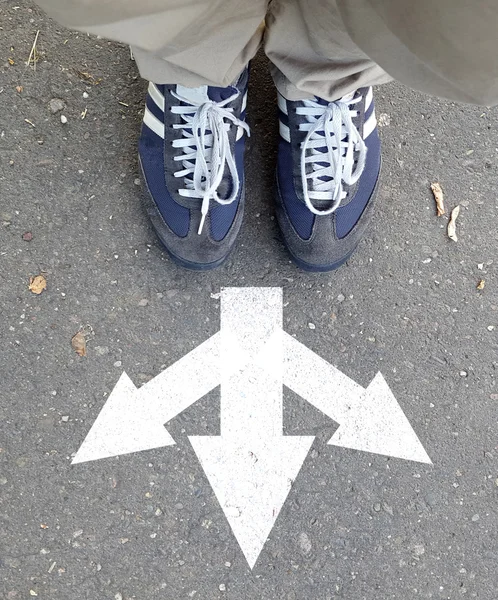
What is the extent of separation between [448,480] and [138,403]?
2.90ft

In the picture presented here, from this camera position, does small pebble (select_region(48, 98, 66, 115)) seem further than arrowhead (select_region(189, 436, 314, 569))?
Yes

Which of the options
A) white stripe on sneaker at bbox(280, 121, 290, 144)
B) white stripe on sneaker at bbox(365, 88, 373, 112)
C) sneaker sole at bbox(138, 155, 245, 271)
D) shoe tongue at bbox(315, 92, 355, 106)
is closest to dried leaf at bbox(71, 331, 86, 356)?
sneaker sole at bbox(138, 155, 245, 271)

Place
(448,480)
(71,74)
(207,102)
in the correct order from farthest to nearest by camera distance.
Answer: (71,74), (448,480), (207,102)

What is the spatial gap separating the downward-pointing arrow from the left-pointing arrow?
37mm

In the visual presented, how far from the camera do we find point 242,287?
5.41 ft

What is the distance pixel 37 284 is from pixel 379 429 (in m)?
1.04

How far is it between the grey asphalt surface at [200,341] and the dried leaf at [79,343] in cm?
3

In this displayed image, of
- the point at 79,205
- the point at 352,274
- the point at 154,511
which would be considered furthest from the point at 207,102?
the point at 154,511

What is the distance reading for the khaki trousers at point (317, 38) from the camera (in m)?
0.84

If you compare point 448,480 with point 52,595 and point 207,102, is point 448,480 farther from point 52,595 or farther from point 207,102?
point 207,102

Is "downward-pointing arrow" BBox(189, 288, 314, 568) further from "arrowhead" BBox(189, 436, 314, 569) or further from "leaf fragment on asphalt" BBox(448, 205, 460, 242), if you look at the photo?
"leaf fragment on asphalt" BBox(448, 205, 460, 242)

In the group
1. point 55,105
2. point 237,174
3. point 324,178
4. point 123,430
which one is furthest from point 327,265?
point 55,105

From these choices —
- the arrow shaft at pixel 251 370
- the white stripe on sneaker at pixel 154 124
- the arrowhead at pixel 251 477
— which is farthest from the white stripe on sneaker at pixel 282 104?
the arrowhead at pixel 251 477

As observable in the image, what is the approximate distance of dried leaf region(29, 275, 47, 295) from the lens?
1.61 m
